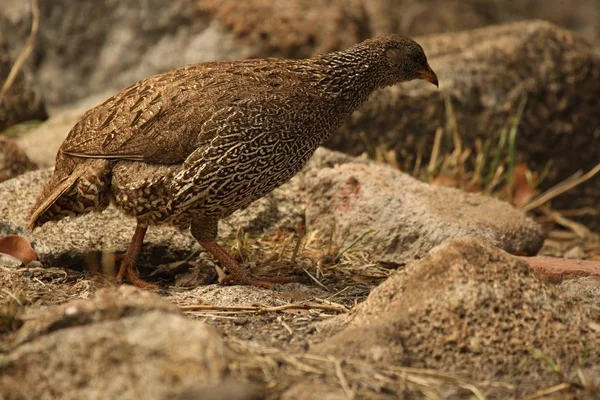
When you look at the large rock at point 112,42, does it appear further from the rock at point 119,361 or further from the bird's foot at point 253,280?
the rock at point 119,361

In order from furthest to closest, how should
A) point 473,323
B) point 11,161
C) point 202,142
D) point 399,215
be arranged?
point 11,161, point 399,215, point 202,142, point 473,323

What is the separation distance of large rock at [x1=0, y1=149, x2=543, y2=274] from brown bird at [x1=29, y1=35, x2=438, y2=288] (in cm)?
26

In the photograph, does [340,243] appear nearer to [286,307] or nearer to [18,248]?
[286,307]

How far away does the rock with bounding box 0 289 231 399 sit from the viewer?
2.93 m

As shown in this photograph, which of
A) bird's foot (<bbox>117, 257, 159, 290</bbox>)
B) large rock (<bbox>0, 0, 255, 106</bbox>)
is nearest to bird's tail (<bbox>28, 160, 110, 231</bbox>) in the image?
bird's foot (<bbox>117, 257, 159, 290</bbox>)

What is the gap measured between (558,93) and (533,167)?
0.67m

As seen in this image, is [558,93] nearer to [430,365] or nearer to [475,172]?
[475,172]

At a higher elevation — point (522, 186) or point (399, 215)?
point (399, 215)

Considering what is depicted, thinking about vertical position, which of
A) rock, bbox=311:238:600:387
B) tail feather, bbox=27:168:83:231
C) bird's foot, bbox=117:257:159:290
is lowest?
bird's foot, bbox=117:257:159:290

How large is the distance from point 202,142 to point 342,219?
143 cm

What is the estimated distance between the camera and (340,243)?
5.80 meters

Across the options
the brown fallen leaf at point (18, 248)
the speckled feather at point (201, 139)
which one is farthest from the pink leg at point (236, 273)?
the brown fallen leaf at point (18, 248)

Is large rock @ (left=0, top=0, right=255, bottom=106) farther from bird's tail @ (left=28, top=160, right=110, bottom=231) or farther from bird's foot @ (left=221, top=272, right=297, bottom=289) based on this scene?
bird's foot @ (left=221, top=272, right=297, bottom=289)

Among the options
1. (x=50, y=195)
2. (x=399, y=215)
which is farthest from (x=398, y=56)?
(x=50, y=195)
